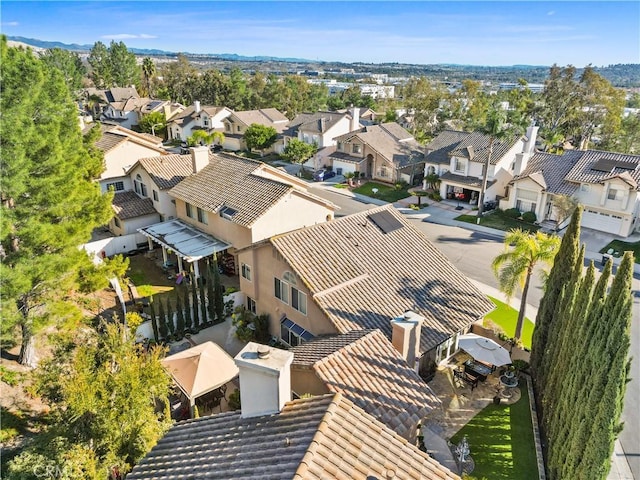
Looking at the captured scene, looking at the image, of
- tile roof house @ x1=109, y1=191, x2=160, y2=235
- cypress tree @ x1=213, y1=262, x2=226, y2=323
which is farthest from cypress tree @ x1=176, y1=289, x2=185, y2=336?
tile roof house @ x1=109, y1=191, x2=160, y2=235

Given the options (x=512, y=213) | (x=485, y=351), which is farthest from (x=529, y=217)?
(x=485, y=351)

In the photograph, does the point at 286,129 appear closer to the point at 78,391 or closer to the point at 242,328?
the point at 242,328

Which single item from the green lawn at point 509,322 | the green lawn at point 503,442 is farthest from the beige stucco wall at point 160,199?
the green lawn at point 503,442

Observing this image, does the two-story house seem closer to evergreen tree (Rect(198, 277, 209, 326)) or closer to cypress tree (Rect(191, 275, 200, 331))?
evergreen tree (Rect(198, 277, 209, 326))

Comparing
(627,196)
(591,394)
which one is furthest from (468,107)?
(591,394)

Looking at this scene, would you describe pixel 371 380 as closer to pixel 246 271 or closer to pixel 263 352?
pixel 263 352
